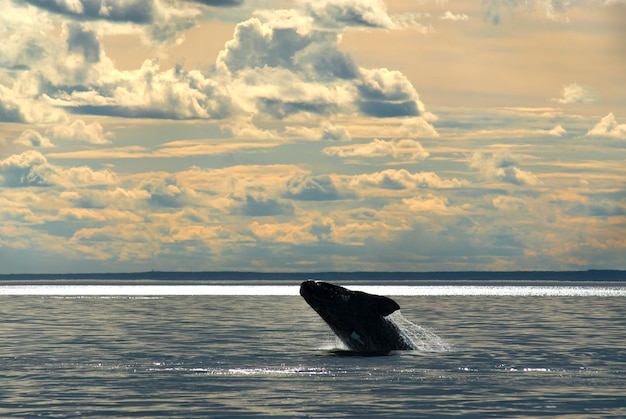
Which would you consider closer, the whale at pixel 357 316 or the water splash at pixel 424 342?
the whale at pixel 357 316

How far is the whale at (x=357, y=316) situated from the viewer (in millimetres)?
34781

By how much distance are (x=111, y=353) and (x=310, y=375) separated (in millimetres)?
10376

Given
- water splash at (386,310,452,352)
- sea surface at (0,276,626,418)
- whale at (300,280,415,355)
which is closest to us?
sea surface at (0,276,626,418)

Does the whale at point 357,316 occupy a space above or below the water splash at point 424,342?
above

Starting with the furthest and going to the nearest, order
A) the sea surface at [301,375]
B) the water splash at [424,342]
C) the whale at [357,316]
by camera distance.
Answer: the water splash at [424,342] < the whale at [357,316] < the sea surface at [301,375]

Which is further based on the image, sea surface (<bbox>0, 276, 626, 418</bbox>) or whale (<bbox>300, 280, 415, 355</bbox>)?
whale (<bbox>300, 280, 415, 355</bbox>)

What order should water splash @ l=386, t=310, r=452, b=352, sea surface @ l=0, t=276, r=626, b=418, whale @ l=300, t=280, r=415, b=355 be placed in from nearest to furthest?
sea surface @ l=0, t=276, r=626, b=418 < whale @ l=300, t=280, r=415, b=355 < water splash @ l=386, t=310, r=452, b=352

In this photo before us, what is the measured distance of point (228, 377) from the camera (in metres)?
30.6

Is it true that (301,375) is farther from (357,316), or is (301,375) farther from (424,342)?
(424,342)

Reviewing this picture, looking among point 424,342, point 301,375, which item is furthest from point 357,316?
point 424,342

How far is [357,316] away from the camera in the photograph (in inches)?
1403

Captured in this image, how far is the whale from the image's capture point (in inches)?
1369

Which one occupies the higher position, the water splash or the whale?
the whale

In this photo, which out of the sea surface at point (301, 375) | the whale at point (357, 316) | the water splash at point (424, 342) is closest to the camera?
the sea surface at point (301, 375)
